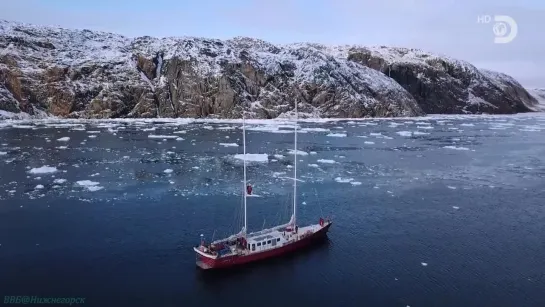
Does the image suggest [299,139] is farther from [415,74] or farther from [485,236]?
[415,74]

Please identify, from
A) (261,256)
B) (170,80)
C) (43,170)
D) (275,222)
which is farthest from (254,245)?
(170,80)

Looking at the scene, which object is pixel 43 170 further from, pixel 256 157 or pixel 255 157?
pixel 256 157

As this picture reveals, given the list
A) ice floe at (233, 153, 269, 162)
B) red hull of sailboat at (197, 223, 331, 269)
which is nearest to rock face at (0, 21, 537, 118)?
ice floe at (233, 153, 269, 162)

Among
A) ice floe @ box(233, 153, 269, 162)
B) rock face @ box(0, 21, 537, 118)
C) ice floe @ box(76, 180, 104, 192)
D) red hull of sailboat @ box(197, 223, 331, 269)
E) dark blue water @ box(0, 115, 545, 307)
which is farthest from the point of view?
rock face @ box(0, 21, 537, 118)

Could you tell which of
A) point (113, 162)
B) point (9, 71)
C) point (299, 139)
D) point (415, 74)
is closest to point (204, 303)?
point (113, 162)

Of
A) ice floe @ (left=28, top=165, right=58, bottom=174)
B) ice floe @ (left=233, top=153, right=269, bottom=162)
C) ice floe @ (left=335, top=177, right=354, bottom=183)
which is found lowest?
ice floe @ (left=335, top=177, right=354, bottom=183)

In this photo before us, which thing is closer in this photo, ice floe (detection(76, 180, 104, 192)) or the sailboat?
the sailboat

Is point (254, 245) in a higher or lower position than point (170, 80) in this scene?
lower

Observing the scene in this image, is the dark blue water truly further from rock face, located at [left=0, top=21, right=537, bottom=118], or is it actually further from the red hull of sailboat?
rock face, located at [left=0, top=21, right=537, bottom=118]
